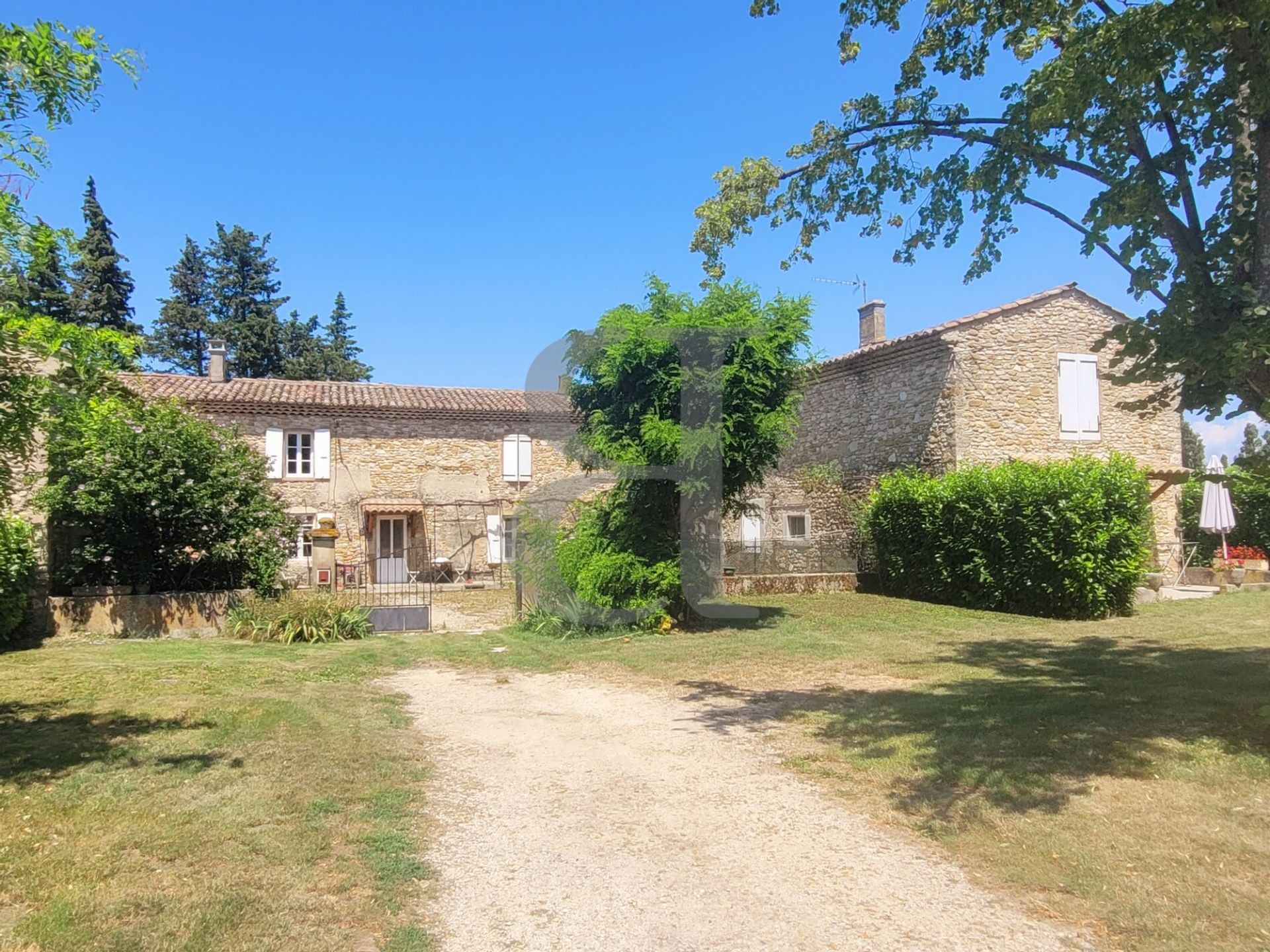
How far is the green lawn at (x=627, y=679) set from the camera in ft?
11.6

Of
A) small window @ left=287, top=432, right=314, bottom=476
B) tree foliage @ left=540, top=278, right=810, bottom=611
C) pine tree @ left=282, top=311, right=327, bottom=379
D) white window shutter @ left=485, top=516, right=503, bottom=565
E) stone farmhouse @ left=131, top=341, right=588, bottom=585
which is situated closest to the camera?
tree foliage @ left=540, top=278, right=810, bottom=611

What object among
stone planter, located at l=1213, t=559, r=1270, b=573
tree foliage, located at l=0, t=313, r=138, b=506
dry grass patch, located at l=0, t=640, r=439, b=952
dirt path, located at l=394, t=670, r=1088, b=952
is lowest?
dirt path, located at l=394, t=670, r=1088, b=952

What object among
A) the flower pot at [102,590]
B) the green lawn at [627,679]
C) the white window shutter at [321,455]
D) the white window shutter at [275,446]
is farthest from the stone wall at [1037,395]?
the white window shutter at [275,446]

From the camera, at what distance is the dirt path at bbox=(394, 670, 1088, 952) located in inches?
134

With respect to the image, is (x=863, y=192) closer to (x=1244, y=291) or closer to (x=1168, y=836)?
(x=1244, y=291)

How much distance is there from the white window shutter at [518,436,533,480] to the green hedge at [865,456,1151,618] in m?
12.3

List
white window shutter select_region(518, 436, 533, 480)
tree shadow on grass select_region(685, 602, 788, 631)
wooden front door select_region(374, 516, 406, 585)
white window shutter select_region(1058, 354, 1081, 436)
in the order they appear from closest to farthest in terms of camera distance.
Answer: tree shadow on grass select_region(685, 602, 788, 631) → white window shutter select_region(1058, 354, 1081, 436) → wooden front door select_region(374, 516, 406, 585) → white window shutter select_region(518, 436, 533, 480)

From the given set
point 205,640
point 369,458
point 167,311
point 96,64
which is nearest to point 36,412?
point 96,64

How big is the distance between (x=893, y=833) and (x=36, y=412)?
18.5 feet

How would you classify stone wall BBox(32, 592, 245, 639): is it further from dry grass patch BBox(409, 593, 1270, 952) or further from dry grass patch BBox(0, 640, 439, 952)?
dry grass patch BBox(0, 640, 439, 952)

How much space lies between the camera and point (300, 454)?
23.4m

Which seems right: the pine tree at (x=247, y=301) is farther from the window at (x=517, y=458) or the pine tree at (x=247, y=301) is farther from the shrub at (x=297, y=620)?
the shrub at (x=297, y=620)

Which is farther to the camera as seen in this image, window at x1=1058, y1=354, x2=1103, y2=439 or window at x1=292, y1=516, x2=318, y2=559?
window at x1=292, y1=516, x2=318, y2=559

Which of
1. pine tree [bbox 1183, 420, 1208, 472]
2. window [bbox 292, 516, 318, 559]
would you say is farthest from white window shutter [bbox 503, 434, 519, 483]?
pine tree [bbox 1183, 420, 1208, 472]
